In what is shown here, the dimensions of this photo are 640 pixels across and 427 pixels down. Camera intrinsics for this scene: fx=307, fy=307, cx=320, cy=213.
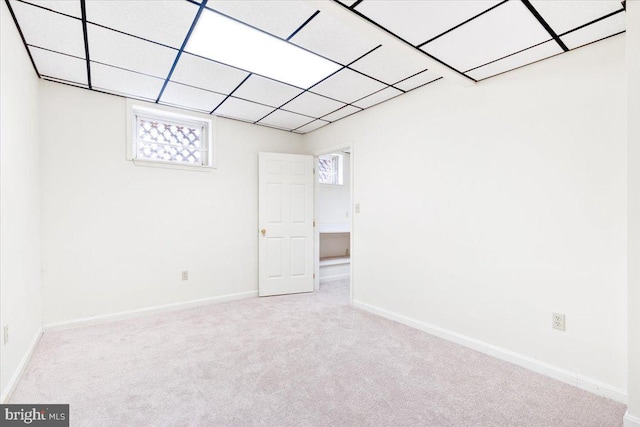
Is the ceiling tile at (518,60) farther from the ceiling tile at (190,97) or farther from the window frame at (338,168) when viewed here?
the window frame at (338,168)

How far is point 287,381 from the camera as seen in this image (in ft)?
6.70

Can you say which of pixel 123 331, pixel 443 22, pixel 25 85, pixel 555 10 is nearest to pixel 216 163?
pixel 25 85

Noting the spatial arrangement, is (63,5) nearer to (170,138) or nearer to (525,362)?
(170,138)

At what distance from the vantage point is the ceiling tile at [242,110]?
3404 mm

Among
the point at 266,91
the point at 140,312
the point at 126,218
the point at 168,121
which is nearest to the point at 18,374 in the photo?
the point at 140,312

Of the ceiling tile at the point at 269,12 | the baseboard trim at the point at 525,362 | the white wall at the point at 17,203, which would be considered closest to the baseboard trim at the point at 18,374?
the white wall at the point at 17,203

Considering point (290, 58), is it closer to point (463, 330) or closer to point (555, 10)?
point (555, 10)

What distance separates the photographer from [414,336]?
2824mm

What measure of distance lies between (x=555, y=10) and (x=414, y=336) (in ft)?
8.40

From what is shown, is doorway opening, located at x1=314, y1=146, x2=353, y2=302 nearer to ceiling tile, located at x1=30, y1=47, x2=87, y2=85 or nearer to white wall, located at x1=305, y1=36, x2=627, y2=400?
white wall, located at x1=305, y1=36, x2=627, y2=400

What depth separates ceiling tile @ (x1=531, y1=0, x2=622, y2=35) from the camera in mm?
1647

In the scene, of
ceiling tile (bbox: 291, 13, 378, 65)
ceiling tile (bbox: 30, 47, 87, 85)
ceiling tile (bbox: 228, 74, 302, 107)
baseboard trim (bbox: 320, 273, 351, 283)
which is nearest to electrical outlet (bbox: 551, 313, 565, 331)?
ceiling tile (bbox: 291, 13, 378, 65)

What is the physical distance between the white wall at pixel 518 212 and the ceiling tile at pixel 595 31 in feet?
0.24

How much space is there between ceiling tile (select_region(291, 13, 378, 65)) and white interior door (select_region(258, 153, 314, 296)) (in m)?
2.11
